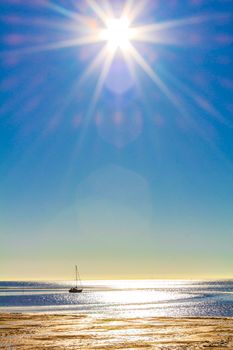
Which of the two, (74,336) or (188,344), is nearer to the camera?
(188,344)

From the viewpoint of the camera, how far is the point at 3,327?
5338 cm

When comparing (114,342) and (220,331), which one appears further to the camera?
(220,331)

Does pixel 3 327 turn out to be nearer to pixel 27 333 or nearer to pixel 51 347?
pixel 27 333

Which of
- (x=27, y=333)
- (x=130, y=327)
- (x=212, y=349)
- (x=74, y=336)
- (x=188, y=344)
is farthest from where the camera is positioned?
(x=130, y=327)

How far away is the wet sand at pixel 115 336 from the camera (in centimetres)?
3788

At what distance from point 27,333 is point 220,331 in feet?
71.3

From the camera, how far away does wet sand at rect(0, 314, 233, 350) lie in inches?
1491

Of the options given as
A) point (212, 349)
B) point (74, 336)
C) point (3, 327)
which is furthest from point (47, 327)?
point (212, 349)

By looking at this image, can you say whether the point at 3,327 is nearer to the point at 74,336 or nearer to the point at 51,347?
the point at 74,336

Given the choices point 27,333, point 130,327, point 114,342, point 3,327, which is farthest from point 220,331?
point 3,327

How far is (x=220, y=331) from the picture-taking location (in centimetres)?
4862

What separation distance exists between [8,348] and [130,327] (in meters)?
18.7

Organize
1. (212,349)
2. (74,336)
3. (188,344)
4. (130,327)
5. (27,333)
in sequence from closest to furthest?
(212,349) < (188,344) < (74,336) < (27,333) < (130,327)

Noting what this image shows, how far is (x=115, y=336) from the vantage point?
143 feet
